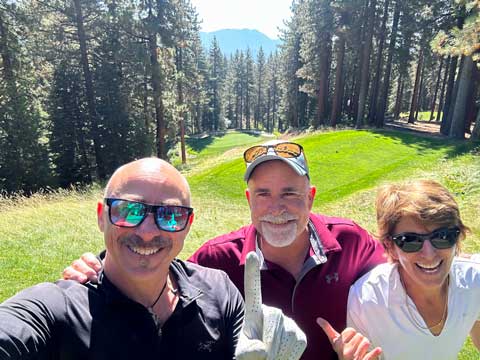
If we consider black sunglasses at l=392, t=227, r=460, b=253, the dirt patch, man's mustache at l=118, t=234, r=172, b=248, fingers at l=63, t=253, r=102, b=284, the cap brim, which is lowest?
the dirt patch

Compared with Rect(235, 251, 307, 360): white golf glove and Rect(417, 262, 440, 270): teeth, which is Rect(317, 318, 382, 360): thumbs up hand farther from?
Rect(417, 262, 440, 270): teeth

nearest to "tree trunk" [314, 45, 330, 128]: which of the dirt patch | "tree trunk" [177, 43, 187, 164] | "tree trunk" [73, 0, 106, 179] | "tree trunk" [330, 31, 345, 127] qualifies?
"tree trunk" [330, 31, 345, 127]

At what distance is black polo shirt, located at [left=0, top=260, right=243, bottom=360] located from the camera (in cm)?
163

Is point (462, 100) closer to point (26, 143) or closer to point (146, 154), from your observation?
point (146, 154)

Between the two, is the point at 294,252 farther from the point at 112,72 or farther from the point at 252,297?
the point at 112,72

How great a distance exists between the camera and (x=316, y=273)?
2.59 meters

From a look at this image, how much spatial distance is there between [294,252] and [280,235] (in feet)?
0.77

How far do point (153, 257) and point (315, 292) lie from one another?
3.88 feet

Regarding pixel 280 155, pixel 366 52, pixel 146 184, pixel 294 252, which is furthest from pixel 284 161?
pixel 366 52

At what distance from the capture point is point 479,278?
7.94 ft

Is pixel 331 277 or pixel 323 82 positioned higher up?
pixel 323 82

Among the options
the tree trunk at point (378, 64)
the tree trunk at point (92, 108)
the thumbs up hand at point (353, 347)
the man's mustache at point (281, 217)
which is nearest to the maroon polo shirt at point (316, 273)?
the man's mustache at point (281, 217)

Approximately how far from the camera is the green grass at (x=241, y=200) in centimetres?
702

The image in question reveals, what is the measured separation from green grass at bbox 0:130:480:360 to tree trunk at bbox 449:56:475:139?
1697 millimetres
